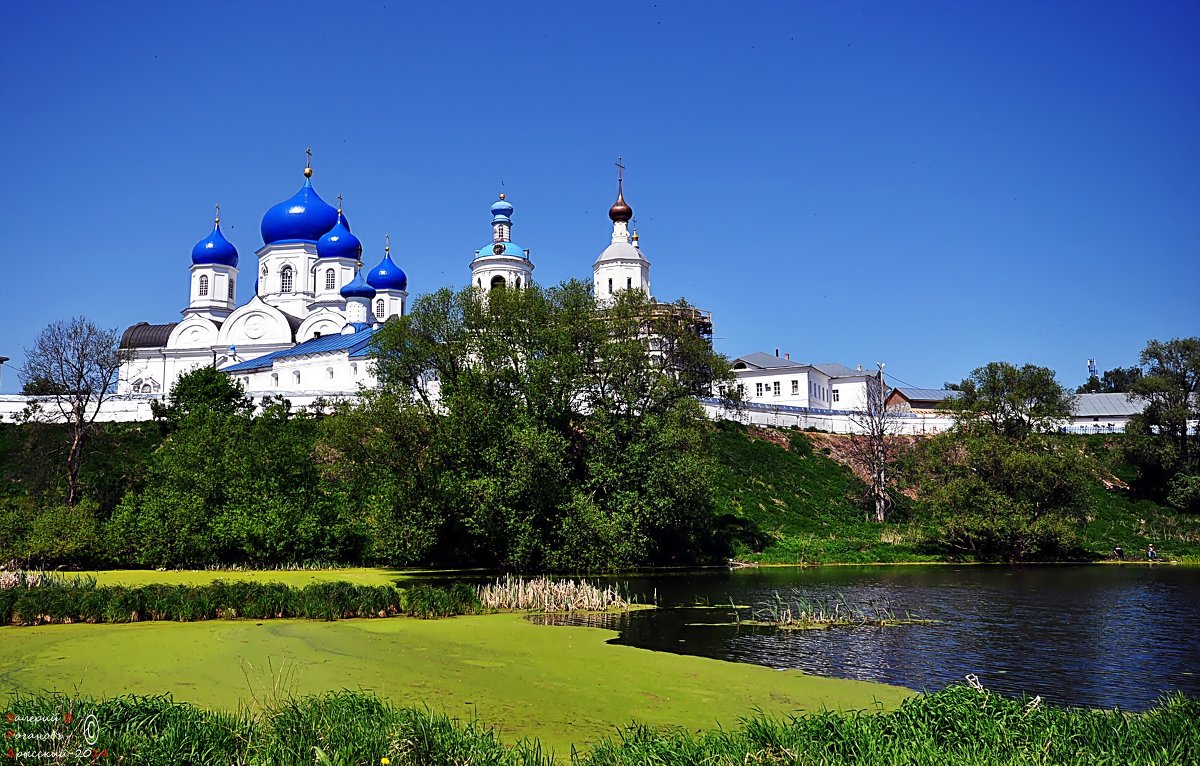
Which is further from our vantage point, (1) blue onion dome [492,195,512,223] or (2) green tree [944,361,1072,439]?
(1) blue onion dome [492,195,512,223]

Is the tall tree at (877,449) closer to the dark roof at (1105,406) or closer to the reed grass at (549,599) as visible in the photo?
the dark roof at (1105,406)

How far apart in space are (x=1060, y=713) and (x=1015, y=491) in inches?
1220

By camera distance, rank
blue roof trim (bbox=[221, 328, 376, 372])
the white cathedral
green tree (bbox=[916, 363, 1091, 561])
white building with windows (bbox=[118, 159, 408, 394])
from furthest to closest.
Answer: white building with windows (bbox=[118, 159, 408, 394]) → the white cathedral → blue roof trim (bbox=[221, 328, 376, 372]) → green tree (bbox=[916, 363, 1091, 561])

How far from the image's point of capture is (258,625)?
18.7 m

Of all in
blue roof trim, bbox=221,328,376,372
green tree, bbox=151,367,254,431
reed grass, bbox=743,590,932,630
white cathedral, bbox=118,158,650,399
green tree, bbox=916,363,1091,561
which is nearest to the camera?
reed grass, bbox=743,590,932,630

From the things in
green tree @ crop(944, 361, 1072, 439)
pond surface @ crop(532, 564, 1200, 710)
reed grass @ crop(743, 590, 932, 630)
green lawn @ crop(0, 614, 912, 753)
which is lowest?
pond surface @ crop(532, 564, 1200, 710)

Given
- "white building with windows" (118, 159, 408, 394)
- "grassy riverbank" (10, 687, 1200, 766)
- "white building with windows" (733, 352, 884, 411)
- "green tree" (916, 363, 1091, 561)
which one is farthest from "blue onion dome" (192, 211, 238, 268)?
"grassy riverbank" (10, 687, 1200, 766)

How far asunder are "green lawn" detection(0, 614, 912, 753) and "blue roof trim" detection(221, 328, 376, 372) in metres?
43.8

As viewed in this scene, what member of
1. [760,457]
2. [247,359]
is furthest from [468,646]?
[247,359]

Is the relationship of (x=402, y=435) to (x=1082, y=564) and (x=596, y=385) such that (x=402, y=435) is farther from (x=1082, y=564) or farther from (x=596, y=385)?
(x=1082, y=564)

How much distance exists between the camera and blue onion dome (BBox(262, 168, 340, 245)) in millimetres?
73125

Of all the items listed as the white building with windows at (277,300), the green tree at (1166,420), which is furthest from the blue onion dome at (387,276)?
the green tree at (1166,420)

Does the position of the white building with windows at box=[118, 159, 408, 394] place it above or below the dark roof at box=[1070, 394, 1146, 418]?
above

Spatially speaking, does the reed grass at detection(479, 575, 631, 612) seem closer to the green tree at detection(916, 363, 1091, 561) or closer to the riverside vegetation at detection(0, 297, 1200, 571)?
the riverside vegetation at detection(0, 297, 1200, 571)
